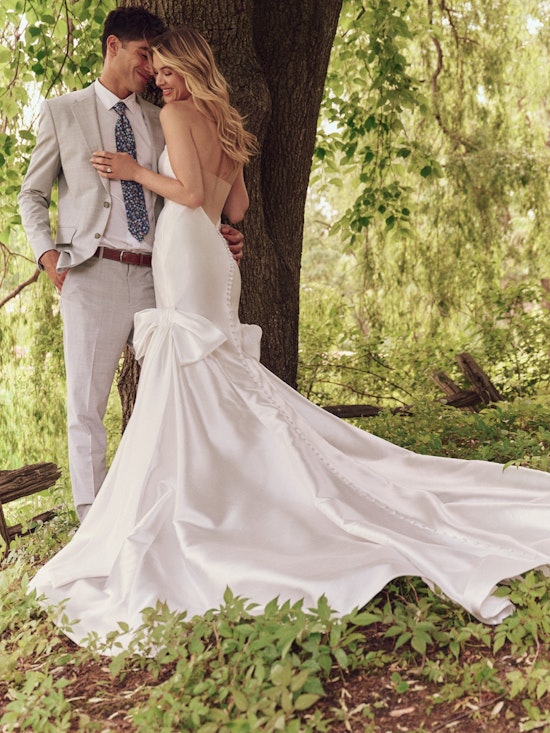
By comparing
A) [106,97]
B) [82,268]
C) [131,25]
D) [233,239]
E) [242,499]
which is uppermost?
[131,25]

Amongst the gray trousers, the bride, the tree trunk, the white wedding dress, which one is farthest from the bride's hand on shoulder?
the tree trunk

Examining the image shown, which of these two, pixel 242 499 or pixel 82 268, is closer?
pixel 242 499

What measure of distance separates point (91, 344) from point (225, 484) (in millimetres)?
928

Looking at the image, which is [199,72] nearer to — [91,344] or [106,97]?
[106,97]

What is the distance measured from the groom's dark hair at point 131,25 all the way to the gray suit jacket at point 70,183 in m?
0.31

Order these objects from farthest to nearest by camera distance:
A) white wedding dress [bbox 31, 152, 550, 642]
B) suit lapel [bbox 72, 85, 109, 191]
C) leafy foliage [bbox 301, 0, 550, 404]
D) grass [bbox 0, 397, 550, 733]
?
1. leafy foliage [bbox 301, 0, 550, 404]
2. suit lapel [bbox 72, 85, 109, 191]
3. white wedding dress [bbox 31, 152, 550, 642]
4. grass [bbox 0, 397, 550, 733]

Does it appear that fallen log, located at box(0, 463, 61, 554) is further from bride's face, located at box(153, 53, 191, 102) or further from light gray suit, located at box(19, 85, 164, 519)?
bride's face, located at box(153, 53, 191, 102)

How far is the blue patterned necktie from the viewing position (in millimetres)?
3439

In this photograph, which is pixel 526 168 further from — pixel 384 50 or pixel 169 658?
pixel 169 658

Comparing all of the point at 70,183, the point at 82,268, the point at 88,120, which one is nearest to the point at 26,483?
the point at 82,268

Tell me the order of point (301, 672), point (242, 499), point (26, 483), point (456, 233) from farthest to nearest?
point (456, 233), point (26, 483), point (242, 499), point (301, 672)

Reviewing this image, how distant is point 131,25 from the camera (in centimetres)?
346

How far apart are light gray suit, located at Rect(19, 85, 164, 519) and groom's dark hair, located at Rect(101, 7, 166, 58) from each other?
0.28 m

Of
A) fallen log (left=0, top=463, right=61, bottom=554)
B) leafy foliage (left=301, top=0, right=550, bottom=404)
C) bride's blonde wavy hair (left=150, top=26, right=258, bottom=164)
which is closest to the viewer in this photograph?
bride's blonde wavy hair (left=150, top=26, right=258, bottom=164)
